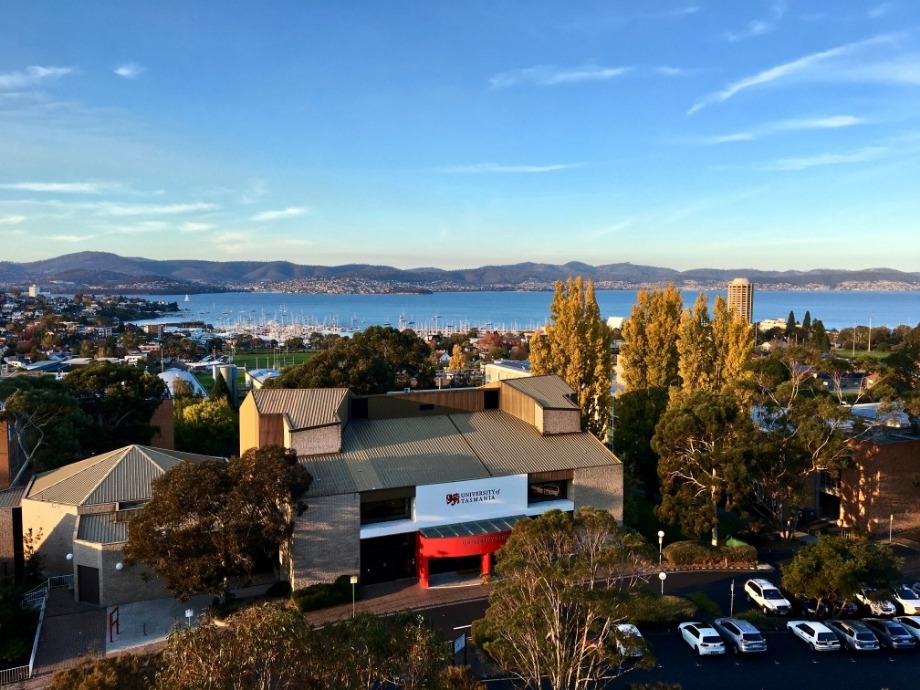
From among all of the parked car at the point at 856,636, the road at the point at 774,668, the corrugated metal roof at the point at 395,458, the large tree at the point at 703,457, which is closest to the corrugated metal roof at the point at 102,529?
the corrugated metal roof at the point at 395,458

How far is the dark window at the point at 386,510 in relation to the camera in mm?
26031

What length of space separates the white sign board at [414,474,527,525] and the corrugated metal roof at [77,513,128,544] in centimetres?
1101

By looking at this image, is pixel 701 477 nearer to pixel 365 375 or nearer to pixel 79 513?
pixel 365 375

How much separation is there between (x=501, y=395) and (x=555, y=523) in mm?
14595

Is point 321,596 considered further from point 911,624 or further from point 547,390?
point 911,624

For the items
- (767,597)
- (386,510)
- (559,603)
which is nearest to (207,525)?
(386,510)

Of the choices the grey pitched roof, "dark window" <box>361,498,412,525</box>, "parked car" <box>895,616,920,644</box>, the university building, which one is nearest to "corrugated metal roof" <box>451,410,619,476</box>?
the university building

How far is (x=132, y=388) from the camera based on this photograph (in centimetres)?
3641

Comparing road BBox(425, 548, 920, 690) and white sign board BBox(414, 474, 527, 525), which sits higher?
white sign board BBox(414, 474, 527, 525)

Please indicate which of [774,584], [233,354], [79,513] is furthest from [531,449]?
[233,354]

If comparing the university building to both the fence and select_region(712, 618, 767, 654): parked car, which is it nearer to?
the fence

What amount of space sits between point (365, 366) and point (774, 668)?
92.0ft

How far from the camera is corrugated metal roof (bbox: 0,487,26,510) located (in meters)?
27.4

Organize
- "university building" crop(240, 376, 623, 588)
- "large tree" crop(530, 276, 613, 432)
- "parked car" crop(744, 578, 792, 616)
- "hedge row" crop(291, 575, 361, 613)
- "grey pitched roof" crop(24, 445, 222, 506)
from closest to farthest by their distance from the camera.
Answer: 1. "parked car" crop(744, 578, 792, 616)
2. "hedge row" crop(291, 575, 361, 613)
3. "university building" crop(240, 376, 623, 588)
4. "grey pitched roof" crop(24, 445, 222, 506)
5. "large tree" crop(530, 276, 613, 432)
